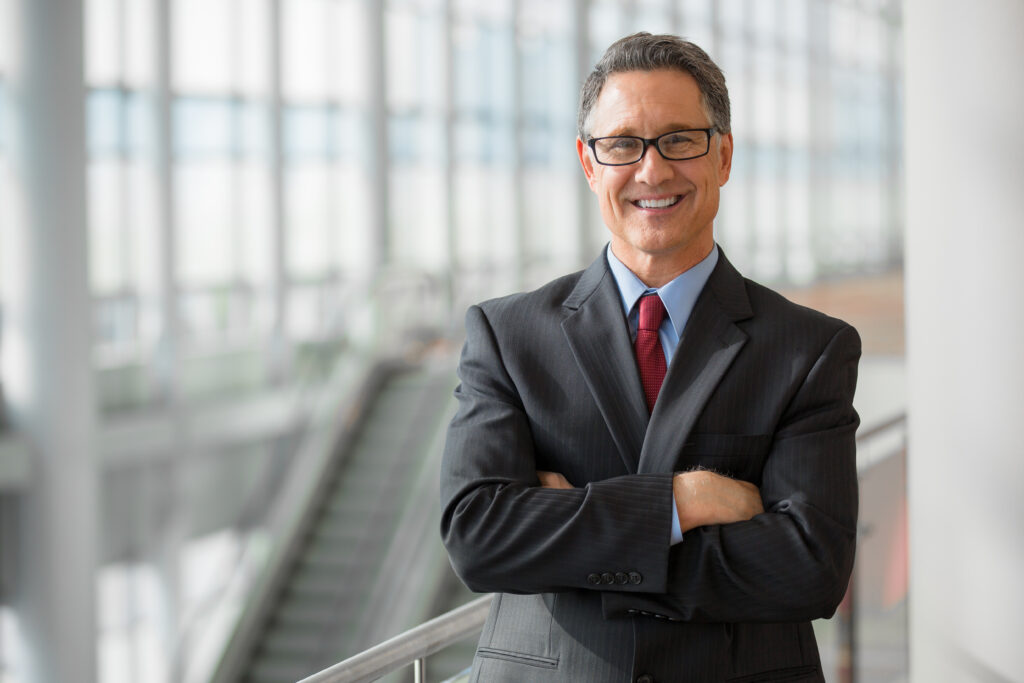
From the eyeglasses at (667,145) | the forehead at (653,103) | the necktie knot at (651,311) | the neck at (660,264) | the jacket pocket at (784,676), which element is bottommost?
the jacket pocket at (784,676)

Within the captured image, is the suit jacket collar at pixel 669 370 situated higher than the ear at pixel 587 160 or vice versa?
the ear at pixel 587 160

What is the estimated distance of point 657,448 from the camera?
78.4 inches

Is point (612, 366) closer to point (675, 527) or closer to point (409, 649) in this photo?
point (675, 527)

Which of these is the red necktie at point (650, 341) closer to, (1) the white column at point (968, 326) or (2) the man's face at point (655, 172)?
(2) the man's face at point (655, 172)

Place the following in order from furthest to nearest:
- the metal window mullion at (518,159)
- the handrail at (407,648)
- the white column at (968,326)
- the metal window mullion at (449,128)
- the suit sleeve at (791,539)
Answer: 1. the metal window mullion at (518,159)
2. the metal window mullion at (449,128)
3. the white column at (968,326)
4. the handrail at (407,648)
5. the suit sleeve at (791,539)

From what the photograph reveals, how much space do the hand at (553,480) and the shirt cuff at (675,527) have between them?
0.23 metres

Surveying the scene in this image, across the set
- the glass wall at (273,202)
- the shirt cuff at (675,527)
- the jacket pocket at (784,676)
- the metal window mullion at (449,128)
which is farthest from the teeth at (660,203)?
the metal window mullion at (449,128)

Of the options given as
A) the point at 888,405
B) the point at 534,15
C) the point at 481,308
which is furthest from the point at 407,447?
the point at 534,15

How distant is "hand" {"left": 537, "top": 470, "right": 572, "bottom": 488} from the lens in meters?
2.07

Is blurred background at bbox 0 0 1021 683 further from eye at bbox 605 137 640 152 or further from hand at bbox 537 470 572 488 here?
eye at bbox 605 137 640 152

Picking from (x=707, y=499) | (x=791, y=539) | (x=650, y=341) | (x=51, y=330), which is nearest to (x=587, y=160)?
(x=650, y=341)

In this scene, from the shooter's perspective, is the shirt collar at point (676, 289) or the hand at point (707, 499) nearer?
the hand at point (707, 499)

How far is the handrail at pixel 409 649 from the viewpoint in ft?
7.08

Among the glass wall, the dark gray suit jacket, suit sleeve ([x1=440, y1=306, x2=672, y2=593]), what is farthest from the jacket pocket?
the glass wall
